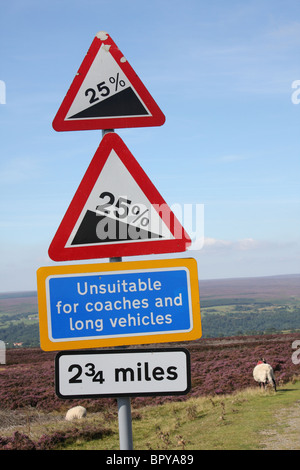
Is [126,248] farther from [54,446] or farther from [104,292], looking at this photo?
[54,446]

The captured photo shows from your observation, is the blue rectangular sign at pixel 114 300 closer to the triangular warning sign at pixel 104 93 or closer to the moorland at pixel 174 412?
the triangular warning sign at pixel 104 93

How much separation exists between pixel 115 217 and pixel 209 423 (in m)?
12.3

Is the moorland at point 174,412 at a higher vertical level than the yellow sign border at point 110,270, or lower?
lower

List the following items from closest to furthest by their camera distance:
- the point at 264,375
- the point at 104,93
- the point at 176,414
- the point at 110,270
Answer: the point at 110,270, the point at 104,93, the point at 176,414, the point at 264,375

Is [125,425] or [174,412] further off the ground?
[125,425]

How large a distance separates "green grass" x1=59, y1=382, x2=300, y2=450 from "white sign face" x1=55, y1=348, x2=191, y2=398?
846 centimetres

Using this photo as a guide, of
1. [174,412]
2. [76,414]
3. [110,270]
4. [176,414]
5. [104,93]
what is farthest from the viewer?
[76,414]

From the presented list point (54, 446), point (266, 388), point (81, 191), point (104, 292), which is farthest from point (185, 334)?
point (266, 388)

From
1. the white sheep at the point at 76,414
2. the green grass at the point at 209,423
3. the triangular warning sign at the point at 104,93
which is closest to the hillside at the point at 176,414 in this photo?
the green grass at the point at 209,423

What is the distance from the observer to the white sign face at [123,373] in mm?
2792

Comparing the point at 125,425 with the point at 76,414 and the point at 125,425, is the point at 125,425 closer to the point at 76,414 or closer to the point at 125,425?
the point at 125,425

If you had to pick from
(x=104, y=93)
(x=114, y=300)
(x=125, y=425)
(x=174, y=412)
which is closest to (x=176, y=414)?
(x=174, y=412)

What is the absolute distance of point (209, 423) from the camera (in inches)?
539

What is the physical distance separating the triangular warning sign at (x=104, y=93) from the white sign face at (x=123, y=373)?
4.85 ft
